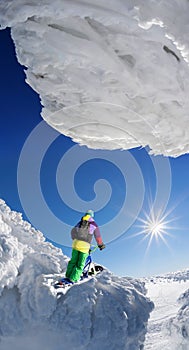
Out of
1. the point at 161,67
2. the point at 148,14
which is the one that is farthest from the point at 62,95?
the point at 148,14

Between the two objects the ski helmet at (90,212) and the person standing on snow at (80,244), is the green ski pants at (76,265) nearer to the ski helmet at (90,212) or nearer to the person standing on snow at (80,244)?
the person standing on snow at (80,244)

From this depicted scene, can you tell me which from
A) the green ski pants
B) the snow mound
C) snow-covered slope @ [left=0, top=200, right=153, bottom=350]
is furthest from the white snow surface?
the snow mound

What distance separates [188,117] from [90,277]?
395 cm

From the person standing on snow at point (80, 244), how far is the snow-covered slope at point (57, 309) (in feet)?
1.01

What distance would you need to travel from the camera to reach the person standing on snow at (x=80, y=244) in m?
6.51

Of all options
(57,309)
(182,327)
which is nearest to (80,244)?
(57,309)

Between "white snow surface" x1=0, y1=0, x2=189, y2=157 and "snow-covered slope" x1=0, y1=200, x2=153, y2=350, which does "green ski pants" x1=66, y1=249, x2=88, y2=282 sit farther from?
"white snow surface" x1=0, y1=0, x2=189, y2=157

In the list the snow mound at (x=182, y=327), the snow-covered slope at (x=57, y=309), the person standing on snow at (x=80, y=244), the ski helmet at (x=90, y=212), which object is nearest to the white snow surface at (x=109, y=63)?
the ski helmet at (x=90, y=212)

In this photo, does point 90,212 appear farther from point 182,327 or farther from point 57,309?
point 182,327

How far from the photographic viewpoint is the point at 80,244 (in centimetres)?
659

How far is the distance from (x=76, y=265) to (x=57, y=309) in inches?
34.1

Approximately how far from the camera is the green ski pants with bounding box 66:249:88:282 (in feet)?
21.2

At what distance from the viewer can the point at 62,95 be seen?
16.7ft

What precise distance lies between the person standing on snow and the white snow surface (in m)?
1.82
